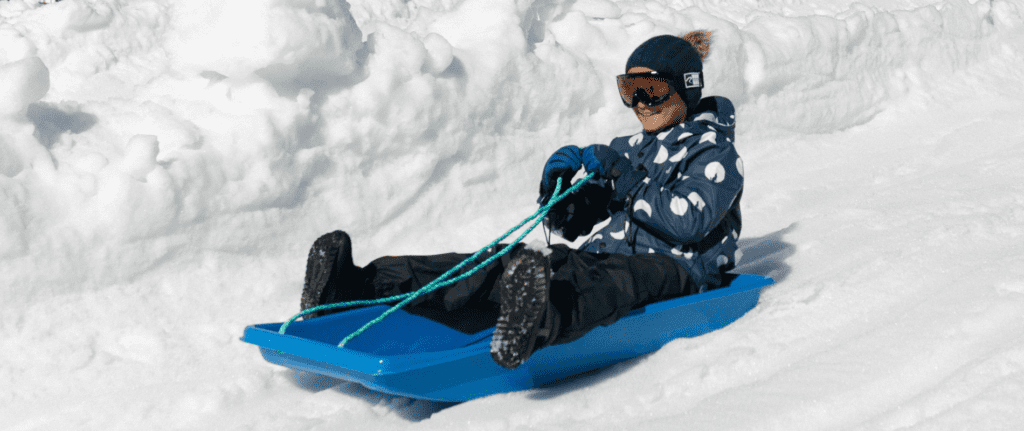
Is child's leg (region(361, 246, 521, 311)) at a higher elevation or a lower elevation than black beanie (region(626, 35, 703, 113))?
lower

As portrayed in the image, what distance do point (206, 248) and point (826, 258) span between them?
92.4 inches

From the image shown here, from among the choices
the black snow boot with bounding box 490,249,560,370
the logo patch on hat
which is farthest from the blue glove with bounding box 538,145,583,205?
the black snow boot with bounding box 490,249,560,370

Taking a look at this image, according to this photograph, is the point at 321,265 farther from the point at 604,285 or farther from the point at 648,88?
the point at 648,88

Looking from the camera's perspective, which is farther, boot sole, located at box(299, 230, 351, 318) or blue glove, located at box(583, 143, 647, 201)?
blue glove, located at box(583, 143, 647, 201)

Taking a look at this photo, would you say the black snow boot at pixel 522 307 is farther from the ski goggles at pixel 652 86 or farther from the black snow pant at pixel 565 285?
the ski goggles at pixel 652 86

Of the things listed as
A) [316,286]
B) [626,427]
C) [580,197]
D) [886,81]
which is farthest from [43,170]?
[886,81]

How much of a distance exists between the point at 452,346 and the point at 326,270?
475 mm

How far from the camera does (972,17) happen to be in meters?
6.15

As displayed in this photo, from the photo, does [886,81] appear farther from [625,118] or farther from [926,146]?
[625,118]

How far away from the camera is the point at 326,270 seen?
216cm

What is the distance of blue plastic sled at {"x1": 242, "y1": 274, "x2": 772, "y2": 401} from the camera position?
1.84m

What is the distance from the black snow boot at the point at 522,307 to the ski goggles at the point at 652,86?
0.90m

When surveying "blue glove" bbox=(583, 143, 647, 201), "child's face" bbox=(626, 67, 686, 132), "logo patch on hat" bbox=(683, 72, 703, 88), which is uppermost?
"logo patch on hat" bbox=(683, 72, 703, 88)

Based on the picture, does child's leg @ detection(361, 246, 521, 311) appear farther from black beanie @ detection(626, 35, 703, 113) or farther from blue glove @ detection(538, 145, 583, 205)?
black beanie @ detection(626, 35, 703, 113)
